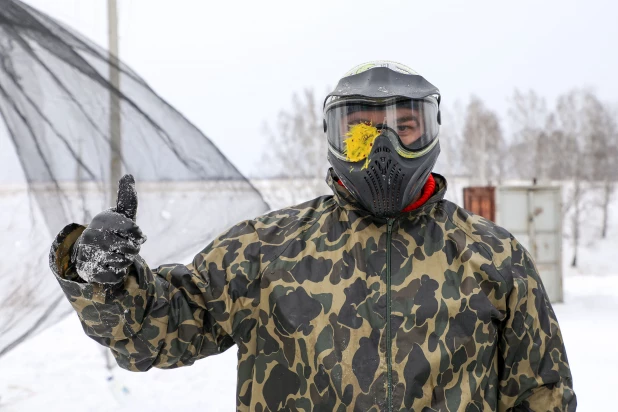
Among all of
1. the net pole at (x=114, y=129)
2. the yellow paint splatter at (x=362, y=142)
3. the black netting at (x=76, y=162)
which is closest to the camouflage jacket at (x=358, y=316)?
the yellow paint splatter at (x=362, y=142)

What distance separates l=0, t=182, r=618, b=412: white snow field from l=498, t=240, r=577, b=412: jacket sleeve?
3007 millimetres

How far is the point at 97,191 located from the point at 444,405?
107 inches

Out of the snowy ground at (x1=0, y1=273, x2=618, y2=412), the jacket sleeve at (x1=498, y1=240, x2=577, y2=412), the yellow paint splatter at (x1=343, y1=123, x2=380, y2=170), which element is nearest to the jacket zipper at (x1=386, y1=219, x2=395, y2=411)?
the yellow paint splatter at (x1=343, y1=123, x2=380, y2=170)

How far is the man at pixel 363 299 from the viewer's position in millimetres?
1494

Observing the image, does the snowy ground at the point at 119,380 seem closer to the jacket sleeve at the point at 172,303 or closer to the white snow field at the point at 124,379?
the white snow field at the point at 124,379

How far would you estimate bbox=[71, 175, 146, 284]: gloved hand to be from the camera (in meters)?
1.35

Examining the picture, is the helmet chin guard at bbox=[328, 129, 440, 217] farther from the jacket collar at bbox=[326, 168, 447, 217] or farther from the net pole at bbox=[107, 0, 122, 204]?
the net pole at bbox=[107, 0, 122, 204]

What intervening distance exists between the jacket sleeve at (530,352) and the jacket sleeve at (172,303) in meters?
0.76

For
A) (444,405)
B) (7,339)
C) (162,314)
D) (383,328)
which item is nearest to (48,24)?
(7,339)

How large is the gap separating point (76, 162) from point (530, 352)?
2.81m

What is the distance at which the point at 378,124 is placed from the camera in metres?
1.67

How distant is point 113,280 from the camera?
1364 millimetres

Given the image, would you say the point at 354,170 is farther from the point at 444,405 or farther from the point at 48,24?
the point at 48,24

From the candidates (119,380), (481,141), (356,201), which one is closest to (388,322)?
(356,201)
